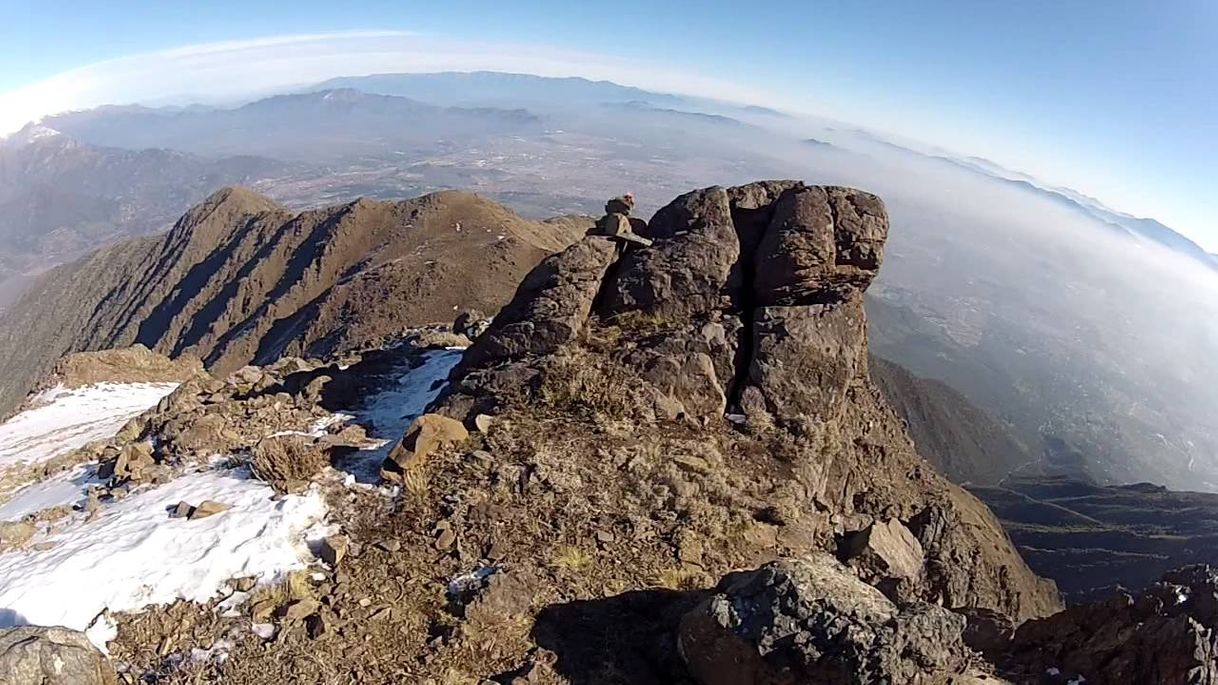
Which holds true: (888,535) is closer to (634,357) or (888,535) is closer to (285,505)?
(634,357)

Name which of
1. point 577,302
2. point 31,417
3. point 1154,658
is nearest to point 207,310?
point 31,417

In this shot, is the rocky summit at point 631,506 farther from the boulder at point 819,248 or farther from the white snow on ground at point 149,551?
the white snow on ground at point 149,551

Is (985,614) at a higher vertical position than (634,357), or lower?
lower

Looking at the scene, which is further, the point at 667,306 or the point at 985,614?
the point at 667,306

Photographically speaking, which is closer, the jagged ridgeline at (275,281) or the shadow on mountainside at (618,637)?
the shadow on mountainside at (618,637)

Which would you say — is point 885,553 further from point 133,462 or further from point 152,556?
point 133,462

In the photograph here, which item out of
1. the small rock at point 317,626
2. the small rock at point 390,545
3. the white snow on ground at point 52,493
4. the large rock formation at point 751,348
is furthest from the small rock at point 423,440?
the white snow on ground at point 52,493

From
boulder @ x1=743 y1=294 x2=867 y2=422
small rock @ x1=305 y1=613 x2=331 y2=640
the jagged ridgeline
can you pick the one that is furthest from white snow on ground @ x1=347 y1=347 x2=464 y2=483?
the jagged ridgeline
